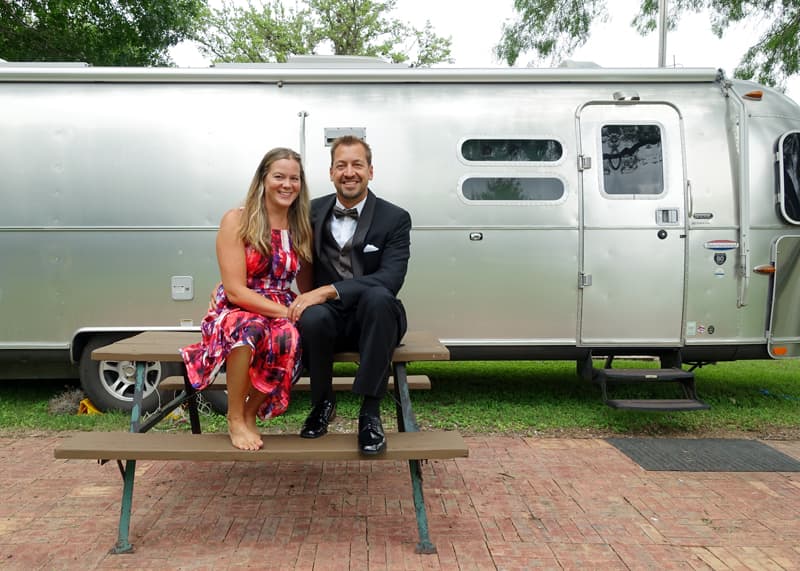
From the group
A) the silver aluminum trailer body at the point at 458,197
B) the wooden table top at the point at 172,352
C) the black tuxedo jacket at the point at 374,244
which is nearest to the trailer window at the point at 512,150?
the silver aluminum trailer body at the point at 458,197

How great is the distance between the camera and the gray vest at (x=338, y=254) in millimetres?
3598

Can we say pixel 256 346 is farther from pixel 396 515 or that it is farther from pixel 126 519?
pixel 396 515

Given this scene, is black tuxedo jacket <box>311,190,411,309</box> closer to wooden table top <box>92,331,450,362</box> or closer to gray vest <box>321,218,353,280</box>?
gray vest <box>321,218,353,280</box>

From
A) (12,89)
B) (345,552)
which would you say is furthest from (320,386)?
(12,89)

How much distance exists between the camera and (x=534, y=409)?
5.93 meters

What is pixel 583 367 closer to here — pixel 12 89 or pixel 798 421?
pixel 798 421

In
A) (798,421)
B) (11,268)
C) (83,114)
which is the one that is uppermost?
(83,114)

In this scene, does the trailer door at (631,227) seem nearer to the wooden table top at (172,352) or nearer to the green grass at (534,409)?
the green grass at (534,409)

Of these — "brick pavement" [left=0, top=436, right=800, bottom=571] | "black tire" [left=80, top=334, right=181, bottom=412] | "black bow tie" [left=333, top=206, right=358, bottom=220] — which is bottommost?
"brick pavement" [left=0, top=436, right=800, bottom=571]

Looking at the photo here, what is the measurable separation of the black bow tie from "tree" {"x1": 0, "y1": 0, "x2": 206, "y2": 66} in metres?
8.97

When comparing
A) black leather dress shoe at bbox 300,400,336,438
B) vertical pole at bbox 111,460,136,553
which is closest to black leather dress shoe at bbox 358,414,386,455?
black leather dress shoe at bbox 300,400,336,438

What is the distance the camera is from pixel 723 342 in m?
5.75

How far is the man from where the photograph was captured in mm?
3211

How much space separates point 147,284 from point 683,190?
4.49 m
